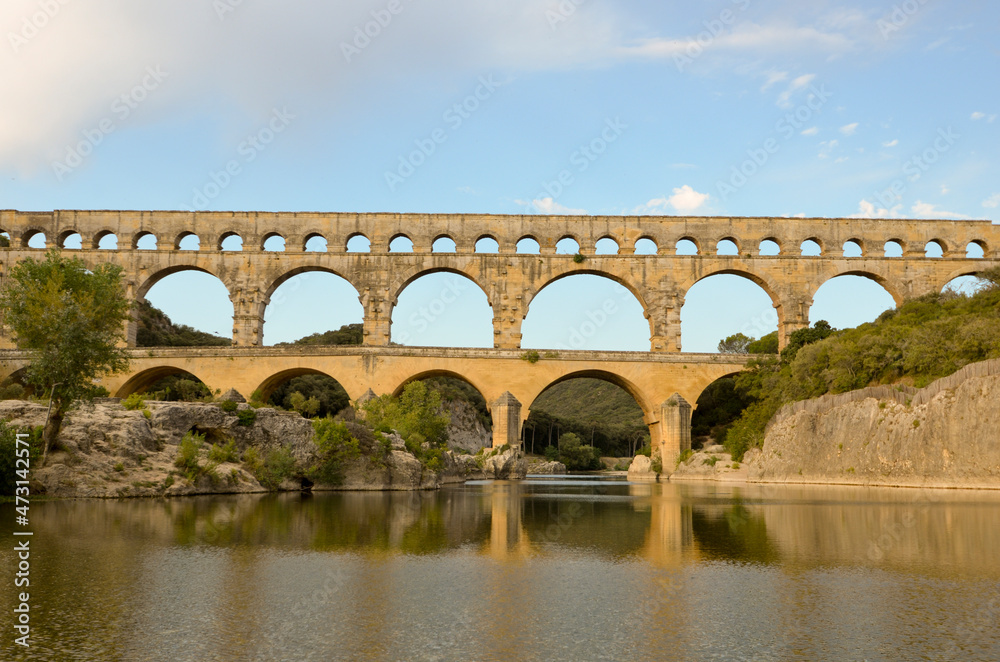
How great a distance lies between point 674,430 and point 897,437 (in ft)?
50.2

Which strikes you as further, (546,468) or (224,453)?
(546,468)

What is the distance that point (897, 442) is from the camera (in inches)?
1019

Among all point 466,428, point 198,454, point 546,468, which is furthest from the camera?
point 466,428

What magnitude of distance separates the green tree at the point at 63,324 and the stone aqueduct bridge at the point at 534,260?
63.5ft

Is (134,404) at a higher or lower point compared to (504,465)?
higher

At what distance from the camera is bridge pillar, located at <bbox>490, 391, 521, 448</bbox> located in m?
40.3

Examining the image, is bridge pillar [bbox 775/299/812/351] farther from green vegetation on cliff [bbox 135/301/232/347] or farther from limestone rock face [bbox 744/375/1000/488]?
green vegetation on cliff [bbox 135/301/232/347]

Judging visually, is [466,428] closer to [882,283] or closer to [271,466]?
[882,283]

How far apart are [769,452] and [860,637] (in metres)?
30.6

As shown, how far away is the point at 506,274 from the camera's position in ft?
145

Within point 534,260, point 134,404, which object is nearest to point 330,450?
point 134,404

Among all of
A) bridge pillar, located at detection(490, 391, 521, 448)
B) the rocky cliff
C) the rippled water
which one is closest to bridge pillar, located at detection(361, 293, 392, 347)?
bridge pillar, located at detection(490, 391, 521, 448)

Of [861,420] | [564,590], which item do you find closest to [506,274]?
[861,420]

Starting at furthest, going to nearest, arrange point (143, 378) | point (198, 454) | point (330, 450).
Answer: point (143, 378), point (330, 450), point (198, 454)
